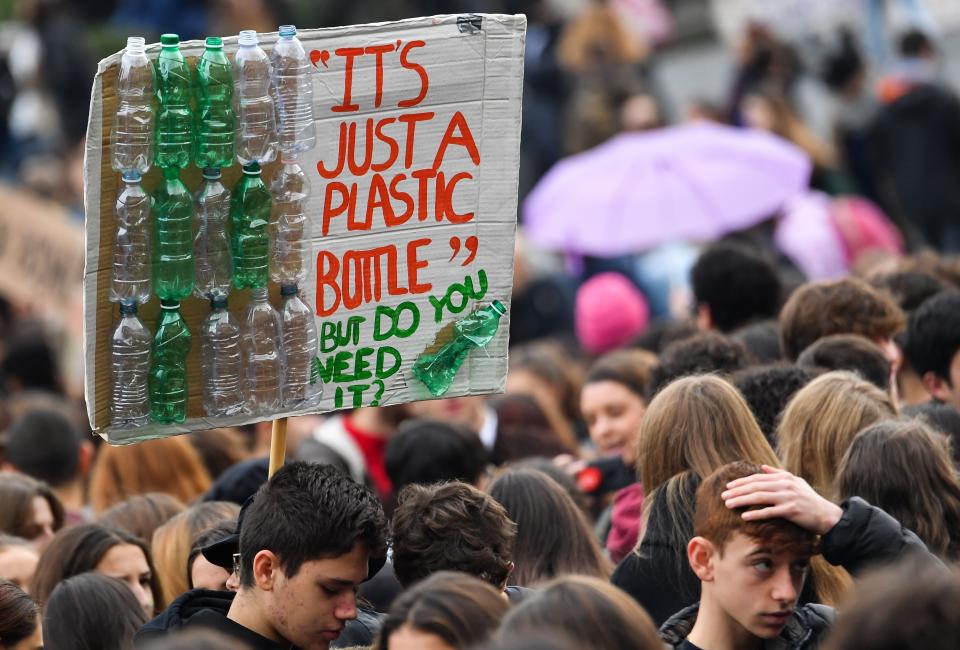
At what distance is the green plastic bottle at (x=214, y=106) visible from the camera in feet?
14.6

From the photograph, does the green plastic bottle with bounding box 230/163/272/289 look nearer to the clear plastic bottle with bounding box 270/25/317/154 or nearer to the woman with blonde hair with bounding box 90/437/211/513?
the clear plastic bottle with bounding box 270/25/317/154

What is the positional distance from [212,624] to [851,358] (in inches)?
111

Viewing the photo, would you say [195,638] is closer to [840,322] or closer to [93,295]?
[93,295]

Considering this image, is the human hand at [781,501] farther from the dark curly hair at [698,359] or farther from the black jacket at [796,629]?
the dark curly hair at [698,359]

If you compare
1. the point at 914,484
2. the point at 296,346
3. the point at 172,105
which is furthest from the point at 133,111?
the point at 914,484

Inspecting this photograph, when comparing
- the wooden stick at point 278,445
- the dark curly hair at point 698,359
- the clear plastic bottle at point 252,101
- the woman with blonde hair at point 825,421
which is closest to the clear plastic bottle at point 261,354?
the wooden stick at point 278,445

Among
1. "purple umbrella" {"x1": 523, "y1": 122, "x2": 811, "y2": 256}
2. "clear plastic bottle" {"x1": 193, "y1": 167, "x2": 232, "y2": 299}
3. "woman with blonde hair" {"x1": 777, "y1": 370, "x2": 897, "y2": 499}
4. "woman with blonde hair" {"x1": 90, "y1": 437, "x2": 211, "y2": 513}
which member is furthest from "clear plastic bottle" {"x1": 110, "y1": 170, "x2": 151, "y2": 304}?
"purple umbrella" {"x1": 523, "y1": 122, "x2": 811, "y2": 256}

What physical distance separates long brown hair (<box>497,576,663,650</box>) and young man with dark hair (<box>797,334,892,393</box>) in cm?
279

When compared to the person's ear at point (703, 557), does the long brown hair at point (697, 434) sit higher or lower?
higher

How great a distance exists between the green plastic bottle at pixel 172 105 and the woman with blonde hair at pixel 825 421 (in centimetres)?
209

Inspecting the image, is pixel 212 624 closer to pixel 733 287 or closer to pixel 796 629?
pixel 796 629

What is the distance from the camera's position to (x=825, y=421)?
5.41 m

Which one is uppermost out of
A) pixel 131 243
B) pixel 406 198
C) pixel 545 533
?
pixel 406 198

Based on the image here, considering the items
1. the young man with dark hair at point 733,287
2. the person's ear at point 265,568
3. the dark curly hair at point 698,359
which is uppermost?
the young man with dark hair at point 733,287
